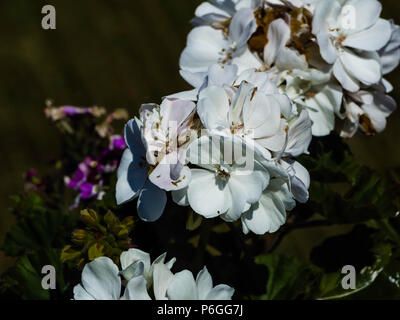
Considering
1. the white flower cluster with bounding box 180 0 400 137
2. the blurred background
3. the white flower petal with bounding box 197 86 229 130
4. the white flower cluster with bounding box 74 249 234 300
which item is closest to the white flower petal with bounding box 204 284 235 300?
the white flower cluster with bounding box 74 249 234 300

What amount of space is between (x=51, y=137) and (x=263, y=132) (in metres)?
1.66

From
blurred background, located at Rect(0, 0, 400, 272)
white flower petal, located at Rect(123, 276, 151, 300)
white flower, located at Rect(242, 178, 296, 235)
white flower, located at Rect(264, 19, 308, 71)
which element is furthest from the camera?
blurred background, located at Rect(0, 0, 400, 272)

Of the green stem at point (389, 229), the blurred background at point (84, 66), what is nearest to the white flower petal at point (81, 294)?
the green stem at point (389, 229)

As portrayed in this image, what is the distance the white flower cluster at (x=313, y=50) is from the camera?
39.3 inches

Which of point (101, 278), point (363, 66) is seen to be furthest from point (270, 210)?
point (363, 66)

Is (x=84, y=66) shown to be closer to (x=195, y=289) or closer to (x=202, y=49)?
(x=202, y=49)

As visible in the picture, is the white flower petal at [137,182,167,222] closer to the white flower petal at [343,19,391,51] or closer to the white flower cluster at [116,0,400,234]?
the white flower cluster at [116,0,400,234]

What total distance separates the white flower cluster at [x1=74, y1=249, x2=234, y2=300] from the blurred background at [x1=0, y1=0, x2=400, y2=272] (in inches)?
54.2

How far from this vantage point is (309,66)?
1.06 metres

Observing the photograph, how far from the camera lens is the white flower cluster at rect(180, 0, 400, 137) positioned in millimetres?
997

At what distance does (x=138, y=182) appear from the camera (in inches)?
34.5
